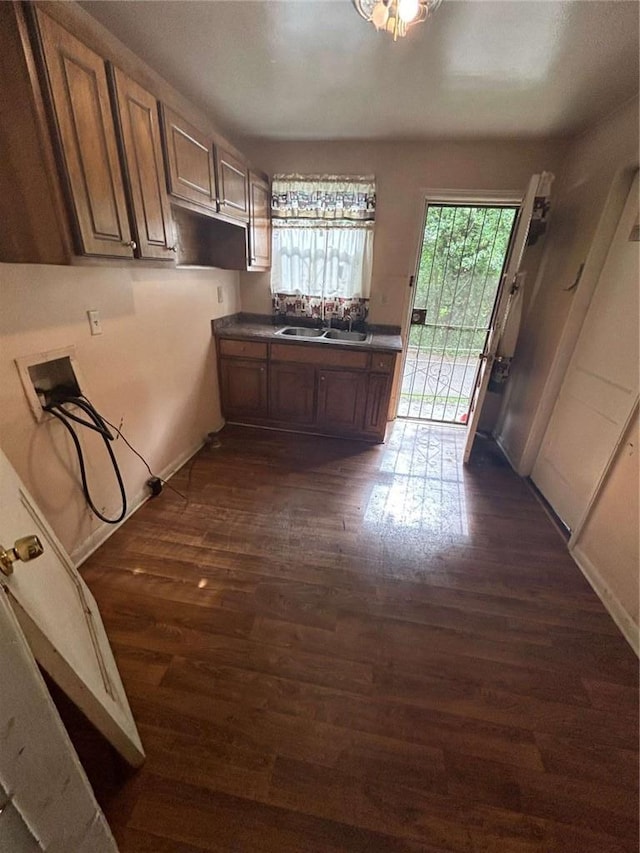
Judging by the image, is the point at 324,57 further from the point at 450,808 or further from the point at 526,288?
the point at 450,808

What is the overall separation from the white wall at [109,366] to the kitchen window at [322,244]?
0.69 metres

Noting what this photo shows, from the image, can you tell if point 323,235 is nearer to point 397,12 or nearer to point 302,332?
point 302,332

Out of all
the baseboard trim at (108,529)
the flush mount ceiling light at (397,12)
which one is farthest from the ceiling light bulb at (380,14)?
the baseboard trim at (108,529)

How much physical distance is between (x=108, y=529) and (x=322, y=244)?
9.06 feet

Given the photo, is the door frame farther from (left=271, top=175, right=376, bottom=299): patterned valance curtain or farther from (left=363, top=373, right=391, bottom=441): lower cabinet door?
(left=363, top=373, right=391, bottom=441): lower cabinet door

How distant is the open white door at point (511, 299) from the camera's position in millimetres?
2119

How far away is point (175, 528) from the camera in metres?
1.99

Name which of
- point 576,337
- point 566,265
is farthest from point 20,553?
point 566,265

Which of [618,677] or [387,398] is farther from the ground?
[387,398]

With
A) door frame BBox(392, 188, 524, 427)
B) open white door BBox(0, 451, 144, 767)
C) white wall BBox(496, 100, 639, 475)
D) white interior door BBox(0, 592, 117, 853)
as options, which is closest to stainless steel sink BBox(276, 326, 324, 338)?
door frame BBox(392, 188, 524, 427)

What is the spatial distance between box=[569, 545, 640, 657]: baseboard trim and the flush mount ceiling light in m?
2.46

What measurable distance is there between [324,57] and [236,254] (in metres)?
1.38

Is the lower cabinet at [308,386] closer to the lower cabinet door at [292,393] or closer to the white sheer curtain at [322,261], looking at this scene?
the lower cabinet door at [292,393]

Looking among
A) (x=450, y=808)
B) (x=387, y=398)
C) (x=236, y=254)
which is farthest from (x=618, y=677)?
(x=236, y=254)
